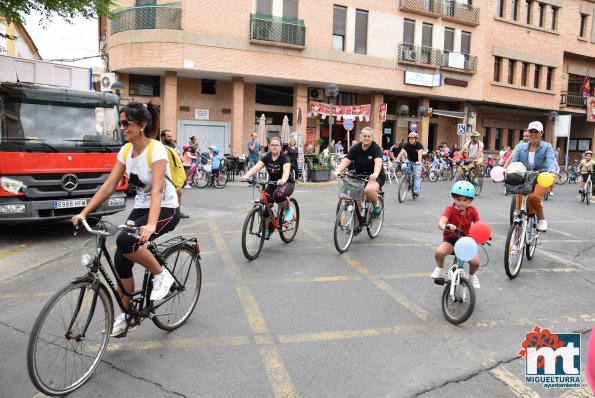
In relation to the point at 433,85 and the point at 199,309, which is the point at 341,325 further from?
the point at 433,85

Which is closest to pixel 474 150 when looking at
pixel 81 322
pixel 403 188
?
pixel 403 188

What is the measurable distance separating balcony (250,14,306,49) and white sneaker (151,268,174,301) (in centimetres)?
2116

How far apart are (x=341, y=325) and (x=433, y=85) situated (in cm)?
2690

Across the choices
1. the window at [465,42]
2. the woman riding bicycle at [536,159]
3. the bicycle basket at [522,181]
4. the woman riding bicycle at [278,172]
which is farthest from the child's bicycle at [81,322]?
the window at [465,42]

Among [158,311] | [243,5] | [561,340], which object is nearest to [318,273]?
[158,311]

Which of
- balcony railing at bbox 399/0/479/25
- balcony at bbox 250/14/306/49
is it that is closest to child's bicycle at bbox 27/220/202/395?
balcony at bbox 250/14/306/49

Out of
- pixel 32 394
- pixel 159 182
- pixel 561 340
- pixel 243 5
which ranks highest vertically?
pixel 243 5

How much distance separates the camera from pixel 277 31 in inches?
939

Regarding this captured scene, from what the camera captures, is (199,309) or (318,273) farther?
(318,273)

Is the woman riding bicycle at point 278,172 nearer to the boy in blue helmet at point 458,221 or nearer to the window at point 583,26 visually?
the boy in blue helmet at point 458,221

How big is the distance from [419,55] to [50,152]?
24.9 metres

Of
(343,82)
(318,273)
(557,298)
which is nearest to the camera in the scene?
(557,298)

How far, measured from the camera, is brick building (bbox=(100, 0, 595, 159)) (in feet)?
73.8

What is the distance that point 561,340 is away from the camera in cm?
371
